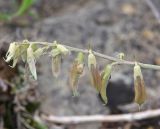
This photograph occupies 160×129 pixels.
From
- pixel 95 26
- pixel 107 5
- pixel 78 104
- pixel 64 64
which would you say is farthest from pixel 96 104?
pixel 107 5

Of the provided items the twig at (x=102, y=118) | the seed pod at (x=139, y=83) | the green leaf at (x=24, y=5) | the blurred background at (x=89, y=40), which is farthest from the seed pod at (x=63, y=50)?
the green leaf at (x=24, y=5)

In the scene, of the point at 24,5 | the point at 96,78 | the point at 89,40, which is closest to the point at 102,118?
the point at 89,40

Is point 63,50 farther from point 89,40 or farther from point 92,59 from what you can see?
point 89,40

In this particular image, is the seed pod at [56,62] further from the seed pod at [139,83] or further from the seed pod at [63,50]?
the seed pod at [139,83]

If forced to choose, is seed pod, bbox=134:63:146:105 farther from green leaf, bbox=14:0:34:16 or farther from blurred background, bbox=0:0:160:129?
green leaf, bbox=14:0:34:16

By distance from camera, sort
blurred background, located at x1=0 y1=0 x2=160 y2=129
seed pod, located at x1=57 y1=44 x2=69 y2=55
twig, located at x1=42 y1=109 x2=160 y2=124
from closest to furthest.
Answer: seed pod, located at x1=57 y1=44 x2=69 y2=55
twig, located at x1=42 y1=109 x2=160 y2=124
blurred background, located at x1=0 y1=0 x2=160 y2=129

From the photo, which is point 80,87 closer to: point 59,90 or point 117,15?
point 59,90

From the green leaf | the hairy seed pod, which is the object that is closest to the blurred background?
the green leaf
